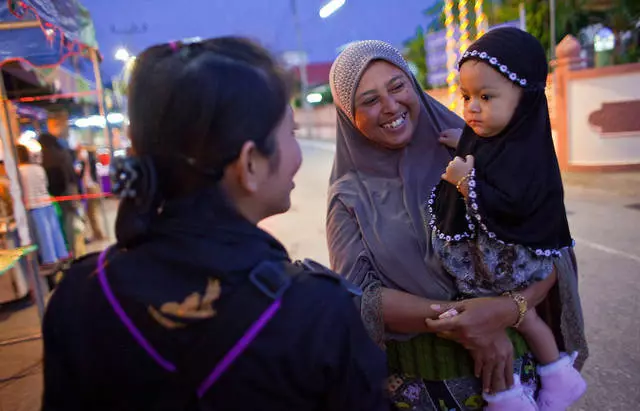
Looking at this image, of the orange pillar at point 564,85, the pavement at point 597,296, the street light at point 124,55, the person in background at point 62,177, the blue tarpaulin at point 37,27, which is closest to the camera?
the street light at point 124,55

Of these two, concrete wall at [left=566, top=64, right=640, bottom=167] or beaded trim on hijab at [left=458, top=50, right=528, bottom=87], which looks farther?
concrete wall at [left=566, top=64, right=640, bottom=167]

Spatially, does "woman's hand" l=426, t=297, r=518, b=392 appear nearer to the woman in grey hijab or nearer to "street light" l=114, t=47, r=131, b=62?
the woman in grey hijab

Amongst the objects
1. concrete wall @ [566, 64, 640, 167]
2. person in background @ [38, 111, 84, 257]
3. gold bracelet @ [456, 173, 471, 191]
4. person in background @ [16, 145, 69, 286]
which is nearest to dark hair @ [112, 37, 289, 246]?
gold bracelet @ [456, 173, 471, 191]

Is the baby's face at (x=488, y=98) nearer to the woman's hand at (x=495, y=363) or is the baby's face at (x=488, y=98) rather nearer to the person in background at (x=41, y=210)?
the woman's hand at (x=495, y=363)

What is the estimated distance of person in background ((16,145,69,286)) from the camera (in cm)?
543

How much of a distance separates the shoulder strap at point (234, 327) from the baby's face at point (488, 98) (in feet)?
2.65

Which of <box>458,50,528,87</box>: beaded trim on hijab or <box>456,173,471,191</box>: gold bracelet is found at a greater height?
<box>458,50,528,87</box>: beaded trim on hijab

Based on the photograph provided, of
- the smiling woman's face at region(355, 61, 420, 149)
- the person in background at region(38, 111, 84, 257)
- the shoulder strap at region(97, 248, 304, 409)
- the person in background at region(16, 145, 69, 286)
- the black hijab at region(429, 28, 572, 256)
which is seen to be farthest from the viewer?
the person in background at region(38, 111, 84, 257)

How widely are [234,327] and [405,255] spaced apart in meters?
0.78

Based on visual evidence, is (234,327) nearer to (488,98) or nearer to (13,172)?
(488,98)

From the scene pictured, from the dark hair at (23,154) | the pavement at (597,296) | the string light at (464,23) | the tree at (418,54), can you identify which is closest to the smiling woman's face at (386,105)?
the pavement at (597,296)

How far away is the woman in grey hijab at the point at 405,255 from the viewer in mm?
1329

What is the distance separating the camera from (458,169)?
1.29 metres

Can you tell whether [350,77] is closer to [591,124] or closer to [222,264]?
[222,264]
